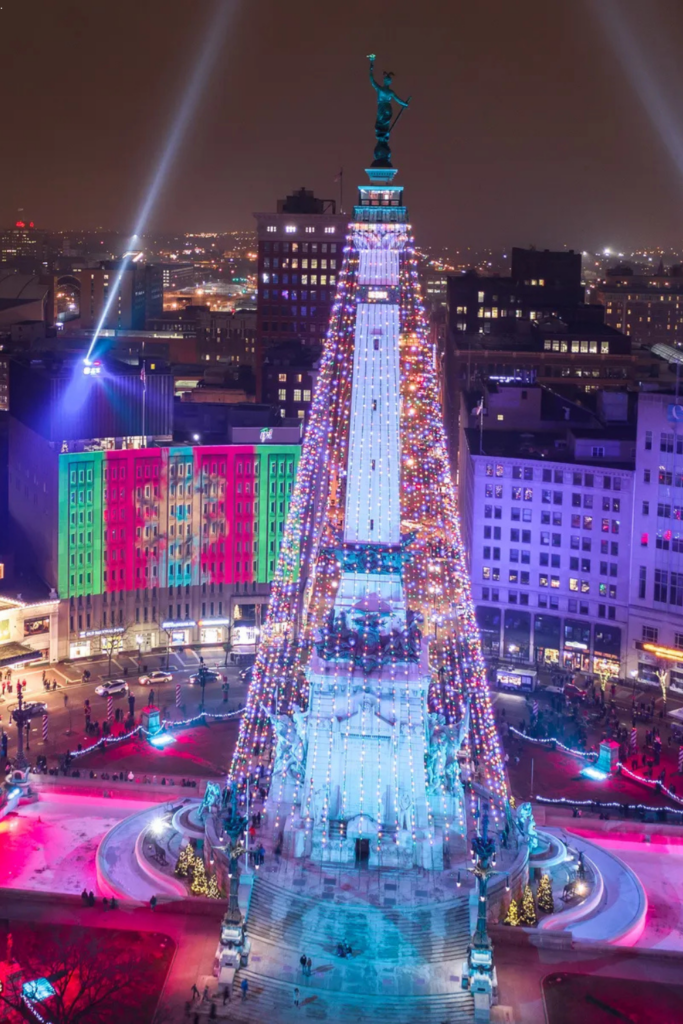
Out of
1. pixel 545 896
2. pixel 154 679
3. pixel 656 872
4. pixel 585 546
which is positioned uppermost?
pixel 585 546

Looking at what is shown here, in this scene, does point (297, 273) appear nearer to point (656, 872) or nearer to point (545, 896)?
point (656, 872)

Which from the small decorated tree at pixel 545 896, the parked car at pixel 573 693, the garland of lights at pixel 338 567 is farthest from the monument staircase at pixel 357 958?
the parked car at pixel 573 693

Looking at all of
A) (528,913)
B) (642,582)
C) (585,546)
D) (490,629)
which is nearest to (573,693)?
(642,582)

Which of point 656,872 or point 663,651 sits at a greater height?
point 663,651

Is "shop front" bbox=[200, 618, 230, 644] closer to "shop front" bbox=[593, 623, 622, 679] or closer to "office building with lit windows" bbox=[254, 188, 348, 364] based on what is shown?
"shop front" bbox=[593, 623, 622, 679]

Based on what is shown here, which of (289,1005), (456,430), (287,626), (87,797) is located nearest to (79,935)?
(289,1005)

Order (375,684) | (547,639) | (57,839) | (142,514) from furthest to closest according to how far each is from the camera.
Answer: (142,514) → (547,639) → (57,839) → (375,684)

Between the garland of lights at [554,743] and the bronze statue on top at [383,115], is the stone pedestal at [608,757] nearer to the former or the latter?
the garland of lights at [554,743]
